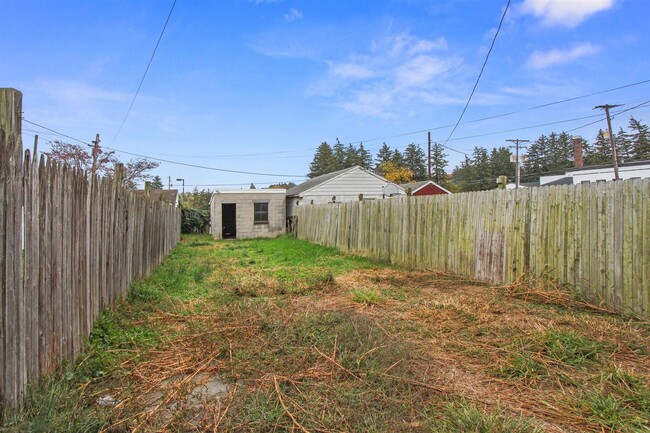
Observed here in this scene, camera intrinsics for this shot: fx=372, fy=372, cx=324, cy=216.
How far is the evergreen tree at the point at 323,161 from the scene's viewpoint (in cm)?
5922

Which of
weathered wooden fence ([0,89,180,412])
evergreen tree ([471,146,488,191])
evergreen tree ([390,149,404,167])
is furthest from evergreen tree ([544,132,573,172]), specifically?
weathered wooden fence ([0,89,180,412])

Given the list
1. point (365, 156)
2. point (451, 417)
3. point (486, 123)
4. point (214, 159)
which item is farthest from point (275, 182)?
point (451, 417)

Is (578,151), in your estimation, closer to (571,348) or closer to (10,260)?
(571,348)

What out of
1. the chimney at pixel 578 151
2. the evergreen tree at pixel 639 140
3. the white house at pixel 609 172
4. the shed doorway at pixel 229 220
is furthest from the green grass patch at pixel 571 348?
the evergreen tree at pixel 639 140

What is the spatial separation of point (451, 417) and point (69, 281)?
281cm

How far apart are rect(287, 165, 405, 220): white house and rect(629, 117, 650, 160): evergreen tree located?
39.3 meters

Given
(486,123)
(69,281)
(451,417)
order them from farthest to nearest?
(486,123), (69,281), (451,417)

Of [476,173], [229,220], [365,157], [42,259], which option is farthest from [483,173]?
[42,259]

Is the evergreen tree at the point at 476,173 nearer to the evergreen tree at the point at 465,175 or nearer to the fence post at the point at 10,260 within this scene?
the evergreen tree at the point at 465,175

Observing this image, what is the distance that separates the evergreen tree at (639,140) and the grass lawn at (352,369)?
51.7m

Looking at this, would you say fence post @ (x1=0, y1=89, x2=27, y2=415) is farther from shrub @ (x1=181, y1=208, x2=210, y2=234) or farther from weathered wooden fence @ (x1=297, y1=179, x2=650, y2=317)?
shrub @ (x1=181, y1=208, x2=210, y2=234)

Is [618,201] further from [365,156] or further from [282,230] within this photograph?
[365,156]

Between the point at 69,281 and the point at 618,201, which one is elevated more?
the point at 618,201

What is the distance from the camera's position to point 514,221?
19.8ft
